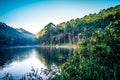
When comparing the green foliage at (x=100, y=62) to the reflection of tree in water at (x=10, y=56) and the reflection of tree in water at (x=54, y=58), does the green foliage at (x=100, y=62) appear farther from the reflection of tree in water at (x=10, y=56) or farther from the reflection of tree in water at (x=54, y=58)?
the reflection of tree in water at (x=10, y=56)

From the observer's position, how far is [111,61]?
40.1 feet

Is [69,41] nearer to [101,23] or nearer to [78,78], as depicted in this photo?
[101,23]

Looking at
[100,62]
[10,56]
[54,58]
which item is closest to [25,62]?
[54,58]

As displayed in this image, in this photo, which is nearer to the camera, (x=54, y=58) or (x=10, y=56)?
(x=54, y=58)

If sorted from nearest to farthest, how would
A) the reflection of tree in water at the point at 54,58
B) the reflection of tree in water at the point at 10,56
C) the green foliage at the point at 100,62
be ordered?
the green foliage at the point at 100,62 < the reflection of tree in water at the point at 54,58 < the reflection of tree in water at the point at 10,56

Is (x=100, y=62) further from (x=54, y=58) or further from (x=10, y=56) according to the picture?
(x=10, y=56)

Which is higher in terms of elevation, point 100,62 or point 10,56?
point 100,62

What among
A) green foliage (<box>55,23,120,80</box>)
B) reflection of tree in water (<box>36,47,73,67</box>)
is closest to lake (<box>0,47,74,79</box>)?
reflection of tree in water (<box>36,47,73,67</box>)

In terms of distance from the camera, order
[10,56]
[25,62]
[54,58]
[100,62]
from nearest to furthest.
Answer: [100,62] → [25,62] → [54,58] → [10,56]

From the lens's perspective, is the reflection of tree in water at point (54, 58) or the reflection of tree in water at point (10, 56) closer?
the reflection of tree in water at point (54, 58)

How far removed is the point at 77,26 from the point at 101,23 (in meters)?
34.0

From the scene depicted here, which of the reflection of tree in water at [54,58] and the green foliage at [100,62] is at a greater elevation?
the green foliage at [100,62]

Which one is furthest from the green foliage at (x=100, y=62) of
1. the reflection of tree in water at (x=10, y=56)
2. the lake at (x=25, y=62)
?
the reflection of tree in water at (x=10, y=56)

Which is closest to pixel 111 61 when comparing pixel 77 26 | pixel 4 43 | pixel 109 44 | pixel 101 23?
pixel 109 44
